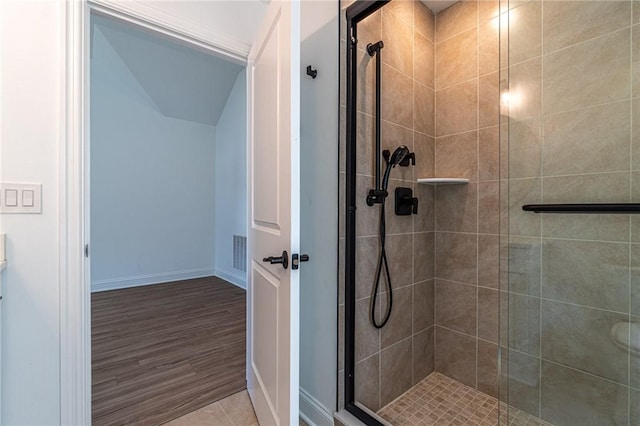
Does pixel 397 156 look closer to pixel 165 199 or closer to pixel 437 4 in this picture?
pixel 437 4

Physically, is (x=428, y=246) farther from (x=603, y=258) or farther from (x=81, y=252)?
(x=81, y=252)

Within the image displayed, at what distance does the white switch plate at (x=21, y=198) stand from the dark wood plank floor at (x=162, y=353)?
3.74 feet

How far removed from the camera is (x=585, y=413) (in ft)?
4.45

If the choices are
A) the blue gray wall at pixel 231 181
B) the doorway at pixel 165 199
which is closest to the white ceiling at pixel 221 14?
the doorway at pixel 165 199

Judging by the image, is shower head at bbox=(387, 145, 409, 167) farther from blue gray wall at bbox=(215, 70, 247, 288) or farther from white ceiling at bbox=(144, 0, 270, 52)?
blue gray wall at bbox=(215, 70, 247, 288)

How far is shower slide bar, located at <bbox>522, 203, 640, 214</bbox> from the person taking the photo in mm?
1250

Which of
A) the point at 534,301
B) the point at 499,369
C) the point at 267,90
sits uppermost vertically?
the point at 267,90

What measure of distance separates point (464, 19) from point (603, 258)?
1.58 meters

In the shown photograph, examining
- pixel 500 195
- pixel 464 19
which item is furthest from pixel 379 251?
pixel 464 19

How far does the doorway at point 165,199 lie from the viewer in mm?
2689

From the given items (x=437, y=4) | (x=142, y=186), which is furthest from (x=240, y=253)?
(x=437, y=4)

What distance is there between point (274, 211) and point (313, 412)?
3.54 feet

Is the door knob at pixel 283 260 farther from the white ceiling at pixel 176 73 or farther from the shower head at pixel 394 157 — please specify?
the white ceiling at pixel 176 73

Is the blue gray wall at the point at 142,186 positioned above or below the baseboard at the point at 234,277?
above
